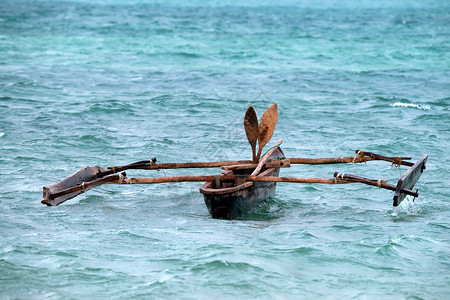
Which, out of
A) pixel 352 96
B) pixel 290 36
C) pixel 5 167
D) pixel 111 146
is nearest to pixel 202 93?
pixel 352 96

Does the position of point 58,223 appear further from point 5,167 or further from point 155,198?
point 5,167

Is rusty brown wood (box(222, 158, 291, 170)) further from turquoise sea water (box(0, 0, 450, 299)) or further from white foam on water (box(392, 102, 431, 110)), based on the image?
white foam on water (box(392, 102, 431, 110))

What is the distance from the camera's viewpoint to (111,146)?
50.4ft

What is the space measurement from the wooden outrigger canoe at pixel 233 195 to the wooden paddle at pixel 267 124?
67cm

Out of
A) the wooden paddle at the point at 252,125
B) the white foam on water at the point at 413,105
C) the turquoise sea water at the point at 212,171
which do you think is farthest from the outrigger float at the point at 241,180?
the white foam on water at the point at 413,105

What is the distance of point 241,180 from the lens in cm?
1010

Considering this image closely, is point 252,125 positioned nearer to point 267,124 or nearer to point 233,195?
point 267,124

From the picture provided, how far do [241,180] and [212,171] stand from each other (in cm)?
365

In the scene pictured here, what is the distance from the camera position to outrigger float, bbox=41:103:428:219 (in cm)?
978

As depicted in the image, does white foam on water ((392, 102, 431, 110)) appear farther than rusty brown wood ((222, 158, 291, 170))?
Yes


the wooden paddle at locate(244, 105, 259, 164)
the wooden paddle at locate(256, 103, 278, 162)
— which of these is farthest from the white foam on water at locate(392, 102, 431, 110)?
the wooden paddle at locate(244, 105, 259, 164)

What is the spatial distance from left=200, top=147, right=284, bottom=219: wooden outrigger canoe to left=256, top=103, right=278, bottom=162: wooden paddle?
0.67 meters

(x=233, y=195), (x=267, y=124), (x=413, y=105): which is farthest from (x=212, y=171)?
Result: (x=413, y=105)

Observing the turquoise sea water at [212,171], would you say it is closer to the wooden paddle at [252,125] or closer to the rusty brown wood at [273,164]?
the rusty brown wood at [273,164]
